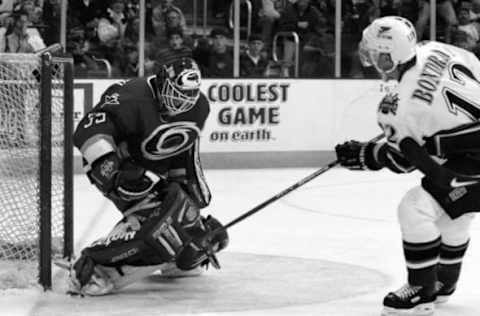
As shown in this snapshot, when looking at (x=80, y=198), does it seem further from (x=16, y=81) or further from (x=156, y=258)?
(x=156, y=258)

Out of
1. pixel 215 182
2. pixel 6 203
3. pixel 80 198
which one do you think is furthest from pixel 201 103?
pixel 215 182

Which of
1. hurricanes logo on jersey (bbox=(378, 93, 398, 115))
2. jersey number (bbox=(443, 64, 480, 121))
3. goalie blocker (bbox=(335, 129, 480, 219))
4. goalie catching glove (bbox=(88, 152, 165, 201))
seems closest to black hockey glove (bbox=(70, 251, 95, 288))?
goalie catching glove (bbox=(88, 152, 165, 201))

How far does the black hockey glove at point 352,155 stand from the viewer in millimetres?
3678

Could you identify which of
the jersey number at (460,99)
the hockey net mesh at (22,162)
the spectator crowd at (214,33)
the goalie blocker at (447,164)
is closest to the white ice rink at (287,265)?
the hockey net mesh at (22,162)

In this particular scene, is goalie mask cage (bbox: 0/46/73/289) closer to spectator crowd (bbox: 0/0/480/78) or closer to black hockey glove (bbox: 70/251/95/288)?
black hockey glove (bbox: 70/251/95/288)

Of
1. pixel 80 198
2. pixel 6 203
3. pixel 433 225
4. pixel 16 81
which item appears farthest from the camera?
pixel 80 198

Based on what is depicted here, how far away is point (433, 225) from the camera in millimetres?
3506

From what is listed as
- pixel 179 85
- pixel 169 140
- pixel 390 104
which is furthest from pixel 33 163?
pixel 390 104

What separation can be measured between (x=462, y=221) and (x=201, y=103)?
105cm

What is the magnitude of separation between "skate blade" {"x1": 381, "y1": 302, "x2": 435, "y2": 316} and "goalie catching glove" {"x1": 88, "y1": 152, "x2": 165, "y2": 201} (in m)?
0.93

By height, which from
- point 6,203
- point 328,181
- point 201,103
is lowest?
point 328,181

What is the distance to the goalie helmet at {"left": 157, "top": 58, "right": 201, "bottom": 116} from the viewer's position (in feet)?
12.4

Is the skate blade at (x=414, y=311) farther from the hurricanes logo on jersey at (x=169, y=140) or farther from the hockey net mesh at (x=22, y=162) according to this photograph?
the hockey net mesh at (x=22, y=162)

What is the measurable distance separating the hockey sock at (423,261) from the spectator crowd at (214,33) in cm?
497
